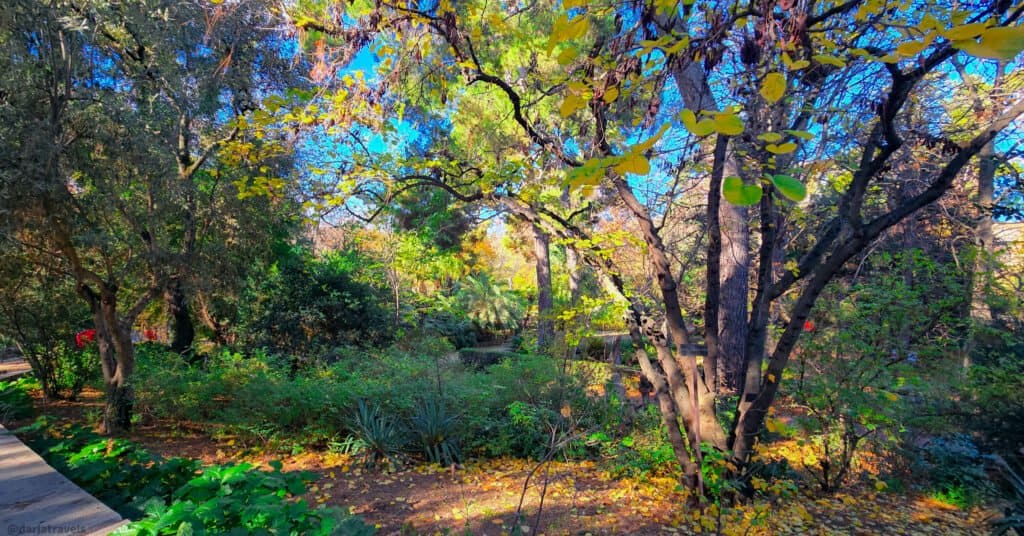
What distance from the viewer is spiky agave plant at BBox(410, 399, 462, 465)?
17.2 feet

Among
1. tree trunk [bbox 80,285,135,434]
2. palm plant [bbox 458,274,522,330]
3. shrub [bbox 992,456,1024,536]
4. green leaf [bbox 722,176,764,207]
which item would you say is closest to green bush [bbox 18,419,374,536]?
tree trunk [bbox 80,285,135,434]

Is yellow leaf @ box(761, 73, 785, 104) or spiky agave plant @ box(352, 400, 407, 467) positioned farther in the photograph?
→ spiky agave plant @ box(352, 400, 407, 467)

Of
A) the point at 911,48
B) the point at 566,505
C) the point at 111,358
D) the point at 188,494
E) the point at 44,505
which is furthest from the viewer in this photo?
the point at 111,358

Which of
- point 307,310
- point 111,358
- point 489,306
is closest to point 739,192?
point 111,358

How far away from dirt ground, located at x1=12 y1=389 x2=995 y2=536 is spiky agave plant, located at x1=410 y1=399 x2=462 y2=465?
0.59 ft

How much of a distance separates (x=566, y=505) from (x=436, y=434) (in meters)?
1.83

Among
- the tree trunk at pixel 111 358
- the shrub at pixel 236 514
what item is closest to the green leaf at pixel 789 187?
the shrub at pixel 236 514

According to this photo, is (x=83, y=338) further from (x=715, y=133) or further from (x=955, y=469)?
(x=955, y=469)

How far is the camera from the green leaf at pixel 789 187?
1.05 meters

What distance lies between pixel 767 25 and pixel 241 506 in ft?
12.1

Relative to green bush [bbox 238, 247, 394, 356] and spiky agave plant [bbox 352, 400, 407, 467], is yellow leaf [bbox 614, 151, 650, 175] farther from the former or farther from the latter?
green bush [bbox 238, 247, 394, 356]

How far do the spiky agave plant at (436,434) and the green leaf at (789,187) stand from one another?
4.77m

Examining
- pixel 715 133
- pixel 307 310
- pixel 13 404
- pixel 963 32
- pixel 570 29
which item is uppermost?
pixel 715 133

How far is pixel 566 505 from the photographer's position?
3.98 meters
